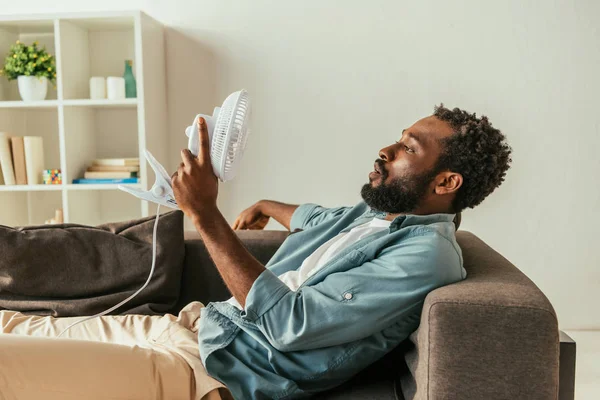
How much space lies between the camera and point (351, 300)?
144 cm

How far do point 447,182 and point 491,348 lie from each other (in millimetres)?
604

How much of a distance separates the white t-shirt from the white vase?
78.5 inches

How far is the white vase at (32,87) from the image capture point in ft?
10.8

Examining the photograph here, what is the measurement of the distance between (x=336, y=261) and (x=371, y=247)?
0.09 metres

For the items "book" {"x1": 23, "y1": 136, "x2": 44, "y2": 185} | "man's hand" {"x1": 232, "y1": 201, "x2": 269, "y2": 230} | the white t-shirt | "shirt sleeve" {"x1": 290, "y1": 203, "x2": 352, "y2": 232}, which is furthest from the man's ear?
"book" {"x1": 23, "y1": 136, "x2": 44, "y2": 185}

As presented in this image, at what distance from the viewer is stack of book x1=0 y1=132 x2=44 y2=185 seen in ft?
10.8

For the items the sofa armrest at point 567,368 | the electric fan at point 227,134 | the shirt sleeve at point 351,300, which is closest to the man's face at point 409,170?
the shirt sleeve at point 351,300

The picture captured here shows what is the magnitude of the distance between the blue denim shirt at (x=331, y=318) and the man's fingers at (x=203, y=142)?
0.99ft

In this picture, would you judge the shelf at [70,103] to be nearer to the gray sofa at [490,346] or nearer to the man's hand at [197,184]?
the man's hand at [197,184]

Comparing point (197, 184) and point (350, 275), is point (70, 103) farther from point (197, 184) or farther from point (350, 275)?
point (350, 275)

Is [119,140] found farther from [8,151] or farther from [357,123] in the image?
[357,123]

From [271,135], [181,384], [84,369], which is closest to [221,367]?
[181,384]

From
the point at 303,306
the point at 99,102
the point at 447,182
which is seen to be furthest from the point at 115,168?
the point at 303,306

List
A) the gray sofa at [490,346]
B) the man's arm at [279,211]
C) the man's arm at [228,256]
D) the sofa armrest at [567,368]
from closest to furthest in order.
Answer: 1. the gray sofa at [490,346]
2. the sofa armrest at [567,368]
3. the man's arm at [228,256]
4. the man's arm at [279,211]
